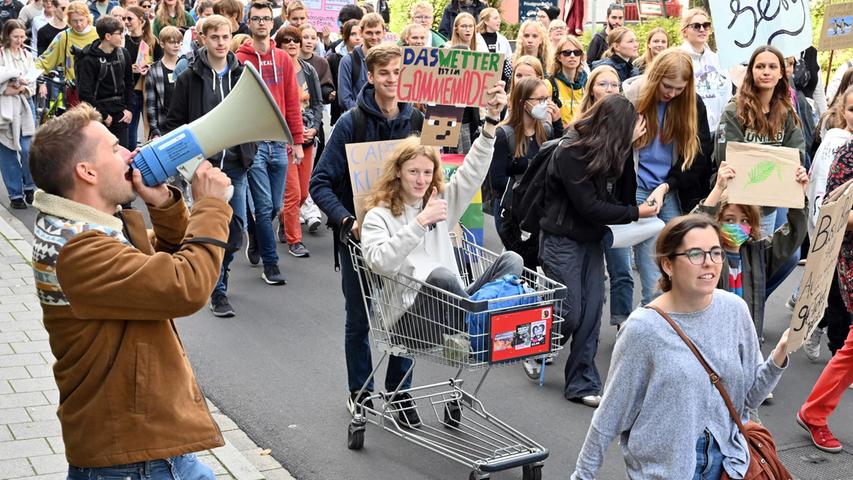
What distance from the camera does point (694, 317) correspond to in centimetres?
419

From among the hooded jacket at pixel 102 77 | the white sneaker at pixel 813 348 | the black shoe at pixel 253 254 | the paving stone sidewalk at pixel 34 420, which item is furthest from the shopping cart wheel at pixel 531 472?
the hooded jacket at pixel 102 77

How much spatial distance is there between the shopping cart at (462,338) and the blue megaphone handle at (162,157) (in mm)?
2053

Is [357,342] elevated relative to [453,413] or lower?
elevated

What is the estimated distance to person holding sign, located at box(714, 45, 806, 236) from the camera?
783 centimetres

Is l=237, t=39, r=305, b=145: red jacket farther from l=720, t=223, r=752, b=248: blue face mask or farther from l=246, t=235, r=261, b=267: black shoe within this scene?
l=720, t=223, r=752, b=248: blue face mask

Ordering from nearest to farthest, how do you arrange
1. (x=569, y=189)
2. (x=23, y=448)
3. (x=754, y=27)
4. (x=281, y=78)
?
1. (x=23, y=448)
2. (x=569, y=189)
3. (x=754, y=27)
4. (x=281, y=78)

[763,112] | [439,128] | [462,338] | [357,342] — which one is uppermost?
[439,128]

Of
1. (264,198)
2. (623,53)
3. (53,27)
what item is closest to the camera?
(264,198)

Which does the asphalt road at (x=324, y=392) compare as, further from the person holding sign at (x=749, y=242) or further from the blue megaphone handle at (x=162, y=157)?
the blue megaphone handle at (x=162, y=157)

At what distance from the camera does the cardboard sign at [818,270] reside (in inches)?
164

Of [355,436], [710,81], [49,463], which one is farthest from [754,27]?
[49,463]

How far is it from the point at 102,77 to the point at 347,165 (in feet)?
21.5

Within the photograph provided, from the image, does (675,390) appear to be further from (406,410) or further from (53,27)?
(53,27)

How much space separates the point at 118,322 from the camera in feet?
12.0
